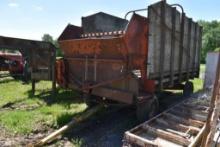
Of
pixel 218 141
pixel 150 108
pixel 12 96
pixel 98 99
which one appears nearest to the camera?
pixel 218 141

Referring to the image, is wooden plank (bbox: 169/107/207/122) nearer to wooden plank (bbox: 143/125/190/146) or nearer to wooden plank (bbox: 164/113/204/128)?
wooden plank (bbox: 164/113/204/128)

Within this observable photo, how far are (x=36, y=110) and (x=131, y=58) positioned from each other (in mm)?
3303

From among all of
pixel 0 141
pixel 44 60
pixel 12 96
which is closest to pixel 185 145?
pixel 0 141

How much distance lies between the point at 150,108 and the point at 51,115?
2597 mm

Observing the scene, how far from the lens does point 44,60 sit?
7.61m

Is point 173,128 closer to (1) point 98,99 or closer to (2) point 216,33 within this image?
(1) point 98,99

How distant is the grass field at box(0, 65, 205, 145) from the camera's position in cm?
555

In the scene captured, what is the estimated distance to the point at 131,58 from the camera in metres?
5.02

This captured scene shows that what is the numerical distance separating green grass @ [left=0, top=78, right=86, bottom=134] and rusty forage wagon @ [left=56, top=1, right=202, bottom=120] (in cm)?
76

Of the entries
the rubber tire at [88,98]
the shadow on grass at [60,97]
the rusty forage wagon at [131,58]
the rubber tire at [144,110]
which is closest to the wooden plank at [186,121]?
the rubber tire at [144,110]

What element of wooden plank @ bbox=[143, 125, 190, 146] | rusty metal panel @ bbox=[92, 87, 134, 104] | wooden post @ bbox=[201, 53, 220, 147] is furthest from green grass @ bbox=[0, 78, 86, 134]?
wooden post @ bbox=[201, 53, 220, 147]

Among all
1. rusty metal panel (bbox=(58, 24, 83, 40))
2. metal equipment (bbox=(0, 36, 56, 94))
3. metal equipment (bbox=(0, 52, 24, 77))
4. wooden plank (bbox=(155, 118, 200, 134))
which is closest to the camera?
wooden plank (bbox=(155, 118, 200, 134))

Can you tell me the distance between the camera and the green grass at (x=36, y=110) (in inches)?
221

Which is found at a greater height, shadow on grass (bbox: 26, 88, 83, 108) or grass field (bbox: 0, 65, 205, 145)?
shadow on grass (bbox: 26, 88, 83, 108)
